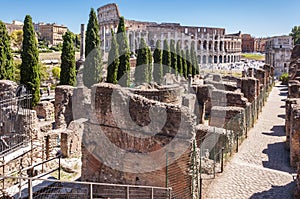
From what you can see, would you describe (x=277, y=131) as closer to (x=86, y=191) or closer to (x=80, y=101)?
(x=80, y=101)

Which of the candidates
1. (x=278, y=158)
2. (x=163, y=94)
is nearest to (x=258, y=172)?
(x=278, y=158)

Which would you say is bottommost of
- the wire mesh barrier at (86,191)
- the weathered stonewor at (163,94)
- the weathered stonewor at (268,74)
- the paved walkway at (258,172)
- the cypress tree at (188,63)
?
the paved walkway at (258,172)

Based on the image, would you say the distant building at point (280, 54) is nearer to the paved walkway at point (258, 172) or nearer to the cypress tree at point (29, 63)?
the paved walkway at point (258, 172)

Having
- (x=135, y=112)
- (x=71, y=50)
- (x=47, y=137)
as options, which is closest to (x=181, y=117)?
(x=135, y=112)

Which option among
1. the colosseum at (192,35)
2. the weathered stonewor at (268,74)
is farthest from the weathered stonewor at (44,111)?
the colosseum at (192,35)

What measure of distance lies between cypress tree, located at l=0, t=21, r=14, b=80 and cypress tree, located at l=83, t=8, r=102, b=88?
5452 mm

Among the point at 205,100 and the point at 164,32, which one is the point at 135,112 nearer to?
the point at 205,100

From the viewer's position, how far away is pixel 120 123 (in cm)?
765

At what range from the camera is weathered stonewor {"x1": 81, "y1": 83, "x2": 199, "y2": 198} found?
7262 millimetres

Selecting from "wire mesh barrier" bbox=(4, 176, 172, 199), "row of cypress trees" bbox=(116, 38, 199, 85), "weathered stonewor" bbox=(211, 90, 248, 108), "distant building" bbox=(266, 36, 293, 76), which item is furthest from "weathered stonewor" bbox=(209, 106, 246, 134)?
"distant building" bbox=(266, 36, 293, 76)

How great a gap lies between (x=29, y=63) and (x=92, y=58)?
18.6 feet

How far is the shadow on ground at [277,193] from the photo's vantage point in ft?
28.8

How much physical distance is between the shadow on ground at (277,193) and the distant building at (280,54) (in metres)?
A: 50.4

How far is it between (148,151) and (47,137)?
6.05 m
